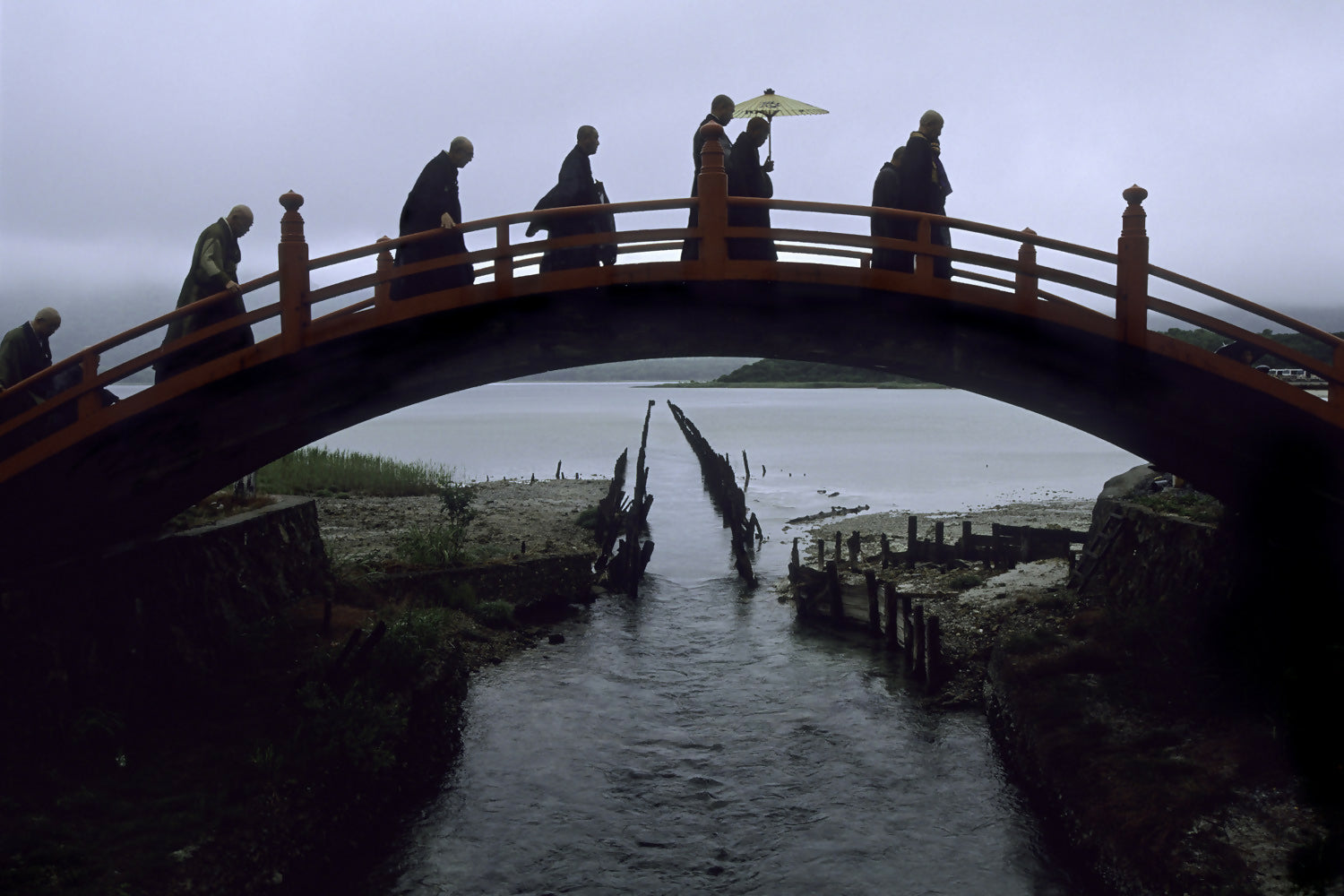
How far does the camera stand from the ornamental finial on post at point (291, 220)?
31.0 feet

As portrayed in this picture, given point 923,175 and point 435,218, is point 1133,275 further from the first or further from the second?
point 435,218

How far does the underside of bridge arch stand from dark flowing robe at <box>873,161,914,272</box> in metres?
0.38

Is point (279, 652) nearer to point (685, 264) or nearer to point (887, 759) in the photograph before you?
point (685, 264)

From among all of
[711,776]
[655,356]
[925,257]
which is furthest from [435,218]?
[711,776]

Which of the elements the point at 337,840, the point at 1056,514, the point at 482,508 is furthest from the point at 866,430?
the point at 337,840

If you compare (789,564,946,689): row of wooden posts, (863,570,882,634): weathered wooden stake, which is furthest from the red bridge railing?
(863,570,882,634): weathered wooden stake

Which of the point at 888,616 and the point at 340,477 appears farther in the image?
the point at 340,477

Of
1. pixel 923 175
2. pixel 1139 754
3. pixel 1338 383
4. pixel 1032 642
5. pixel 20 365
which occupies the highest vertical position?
pixel 923 175

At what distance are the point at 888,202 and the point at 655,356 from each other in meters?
3.09

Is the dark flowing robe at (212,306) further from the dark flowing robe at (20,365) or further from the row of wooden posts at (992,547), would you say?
the row of wooden posts at (992,547)

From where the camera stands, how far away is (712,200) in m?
9.43

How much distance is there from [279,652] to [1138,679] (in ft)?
36.6

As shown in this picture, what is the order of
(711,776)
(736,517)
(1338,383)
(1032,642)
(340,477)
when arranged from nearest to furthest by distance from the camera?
1. (1338,383)
2. (711,776)
3. (1032,642)
4. (736,517)
5. (340,477)

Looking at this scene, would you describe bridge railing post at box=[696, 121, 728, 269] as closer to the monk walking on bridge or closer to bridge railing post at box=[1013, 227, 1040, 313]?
bridge railing post at box=[1013, 227, 1040, 313]
